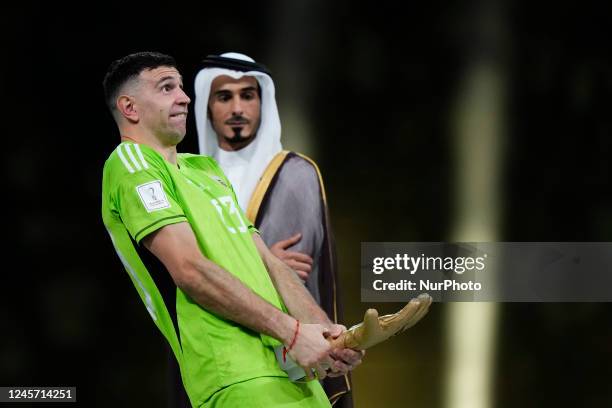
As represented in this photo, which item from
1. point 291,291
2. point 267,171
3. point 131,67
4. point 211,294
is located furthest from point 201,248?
point 267,171

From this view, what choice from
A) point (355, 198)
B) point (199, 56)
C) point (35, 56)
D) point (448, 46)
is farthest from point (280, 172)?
point (35, 56)

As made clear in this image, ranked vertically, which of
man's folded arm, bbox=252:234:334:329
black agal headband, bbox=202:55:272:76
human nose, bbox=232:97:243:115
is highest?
black agal headband, bbox=202:55:272:76

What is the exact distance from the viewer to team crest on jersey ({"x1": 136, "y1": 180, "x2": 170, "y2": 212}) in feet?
6.63

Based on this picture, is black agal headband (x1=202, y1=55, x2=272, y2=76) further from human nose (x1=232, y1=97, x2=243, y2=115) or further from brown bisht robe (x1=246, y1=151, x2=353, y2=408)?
brown bisht robe (x1=246, y1=151, x2=353, y2=408)

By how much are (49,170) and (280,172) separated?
941 mm

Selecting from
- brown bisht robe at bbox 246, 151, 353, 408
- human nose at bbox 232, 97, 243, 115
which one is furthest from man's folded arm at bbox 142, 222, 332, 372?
human nose at bbox 232, 97, 243, 115

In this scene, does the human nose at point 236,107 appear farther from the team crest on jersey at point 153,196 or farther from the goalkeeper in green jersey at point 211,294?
the team crest on jersey at point 153,196

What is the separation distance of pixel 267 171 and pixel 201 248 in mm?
1500

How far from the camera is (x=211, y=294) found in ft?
6.56

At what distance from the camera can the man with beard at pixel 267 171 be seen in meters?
3.52

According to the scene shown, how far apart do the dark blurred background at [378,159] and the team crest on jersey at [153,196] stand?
5.13 ft

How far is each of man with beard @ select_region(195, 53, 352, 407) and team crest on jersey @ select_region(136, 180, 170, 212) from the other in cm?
146

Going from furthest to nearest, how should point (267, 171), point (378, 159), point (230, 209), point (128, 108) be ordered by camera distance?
point (378, 159) < point (267, 171) < point (128, 108) < point (230, 209)

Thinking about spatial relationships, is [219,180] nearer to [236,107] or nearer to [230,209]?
[230,209]
